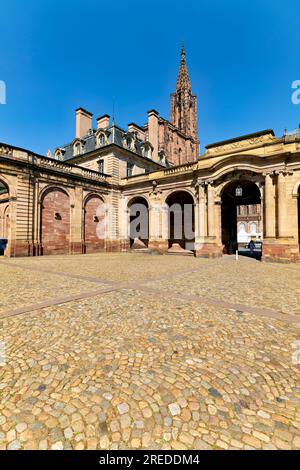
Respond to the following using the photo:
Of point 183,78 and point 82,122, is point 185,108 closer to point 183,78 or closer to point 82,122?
point 183,78

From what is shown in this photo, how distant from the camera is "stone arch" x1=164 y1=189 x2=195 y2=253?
24.5m

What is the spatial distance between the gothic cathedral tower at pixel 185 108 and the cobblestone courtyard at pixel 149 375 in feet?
161

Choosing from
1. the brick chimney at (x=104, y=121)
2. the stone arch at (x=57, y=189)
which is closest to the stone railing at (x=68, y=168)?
the stone arch at (x=57, y=189)

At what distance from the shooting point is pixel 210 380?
2510 mm

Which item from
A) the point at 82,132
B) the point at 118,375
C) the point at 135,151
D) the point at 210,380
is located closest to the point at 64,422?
the point at 118,375

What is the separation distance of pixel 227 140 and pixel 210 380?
1866 centimetres

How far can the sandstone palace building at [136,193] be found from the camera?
15234 mm

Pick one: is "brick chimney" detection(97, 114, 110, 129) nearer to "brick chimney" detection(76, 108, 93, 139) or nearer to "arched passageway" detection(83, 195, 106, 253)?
"brick chimney" detection(76, 108, 93, 139)

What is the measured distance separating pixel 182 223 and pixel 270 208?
39.8 feet

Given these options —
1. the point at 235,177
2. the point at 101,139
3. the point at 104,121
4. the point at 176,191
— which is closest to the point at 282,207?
the point at 235,177

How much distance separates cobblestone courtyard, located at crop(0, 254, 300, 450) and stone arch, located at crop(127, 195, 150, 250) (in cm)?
2188

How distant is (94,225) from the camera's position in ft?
76.5
